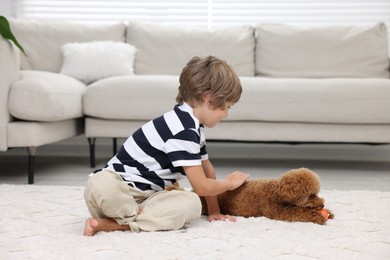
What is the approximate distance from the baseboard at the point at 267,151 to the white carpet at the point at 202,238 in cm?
188

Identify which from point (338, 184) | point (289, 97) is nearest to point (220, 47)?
point (289, 97)

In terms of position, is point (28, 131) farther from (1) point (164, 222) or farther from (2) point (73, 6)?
(2) point (73, 6)

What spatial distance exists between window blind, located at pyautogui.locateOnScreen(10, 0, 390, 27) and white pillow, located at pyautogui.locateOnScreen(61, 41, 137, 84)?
0.79m

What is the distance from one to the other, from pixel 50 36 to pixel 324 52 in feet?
5.81

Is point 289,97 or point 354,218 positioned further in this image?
point 289,97

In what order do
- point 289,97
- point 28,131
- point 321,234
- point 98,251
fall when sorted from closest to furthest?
point 98,251, point 321,234, point 28,131, point 289,97

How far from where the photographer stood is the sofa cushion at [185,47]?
3439mm

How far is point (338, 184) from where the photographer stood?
257 centimetres

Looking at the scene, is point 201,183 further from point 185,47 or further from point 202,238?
point 185,47

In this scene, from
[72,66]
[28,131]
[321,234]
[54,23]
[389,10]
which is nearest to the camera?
[321,234]

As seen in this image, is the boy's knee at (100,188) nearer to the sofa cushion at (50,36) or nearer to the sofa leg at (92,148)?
the sofa leg at (92,148)

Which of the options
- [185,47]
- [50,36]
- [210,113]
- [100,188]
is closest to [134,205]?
[100,188]

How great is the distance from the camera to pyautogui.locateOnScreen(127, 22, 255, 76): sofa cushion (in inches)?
135

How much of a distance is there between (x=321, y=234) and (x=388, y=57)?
7.51 feet
